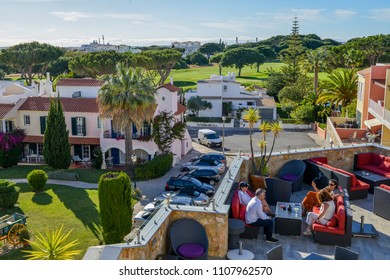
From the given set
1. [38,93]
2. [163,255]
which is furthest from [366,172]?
[38,93]

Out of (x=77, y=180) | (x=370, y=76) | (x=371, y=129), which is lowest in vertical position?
(x=77, y=180)

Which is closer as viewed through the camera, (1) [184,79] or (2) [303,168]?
(2) [303,168]

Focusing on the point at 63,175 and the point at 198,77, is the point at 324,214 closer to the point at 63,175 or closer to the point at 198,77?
the point at 63,175

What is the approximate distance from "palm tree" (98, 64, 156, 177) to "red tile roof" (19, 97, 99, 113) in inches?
226

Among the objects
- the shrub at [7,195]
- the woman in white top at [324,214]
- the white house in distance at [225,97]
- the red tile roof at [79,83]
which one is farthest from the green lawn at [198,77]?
the woman in white top at [324,214]

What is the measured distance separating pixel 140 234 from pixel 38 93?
126ft

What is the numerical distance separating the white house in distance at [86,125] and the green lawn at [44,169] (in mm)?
2696

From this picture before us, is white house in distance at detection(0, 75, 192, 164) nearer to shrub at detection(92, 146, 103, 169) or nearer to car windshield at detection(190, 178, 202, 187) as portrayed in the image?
shrub at detection(92, 146, 103, 169)

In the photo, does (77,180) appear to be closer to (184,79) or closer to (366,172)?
(366,172)

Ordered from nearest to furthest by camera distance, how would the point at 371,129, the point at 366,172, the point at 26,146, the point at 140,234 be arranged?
the point at 140,234 → the point at 366,172 → the point at 371,129 → the point at 26,146

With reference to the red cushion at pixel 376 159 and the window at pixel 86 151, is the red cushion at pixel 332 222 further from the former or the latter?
the window at pixel 86 151

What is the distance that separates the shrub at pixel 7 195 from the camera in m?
24.6

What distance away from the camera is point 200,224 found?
32.0 ft

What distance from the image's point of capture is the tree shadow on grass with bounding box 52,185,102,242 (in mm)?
22312
